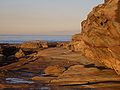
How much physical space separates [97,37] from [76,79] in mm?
4741

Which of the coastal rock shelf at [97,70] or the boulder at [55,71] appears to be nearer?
the coastal rock shelf at [97,70]

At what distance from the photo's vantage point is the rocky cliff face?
23.6 metres

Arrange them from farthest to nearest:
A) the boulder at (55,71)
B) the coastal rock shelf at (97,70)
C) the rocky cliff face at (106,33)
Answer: the boulder at (55,71) < the coastal rock shelf at (97,70) < the rocky cliff face at (106,33)

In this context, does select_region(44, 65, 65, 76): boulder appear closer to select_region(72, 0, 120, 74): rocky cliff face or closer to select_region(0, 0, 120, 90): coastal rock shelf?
select_region(0, 0, 120, 90): coastal rock shelf

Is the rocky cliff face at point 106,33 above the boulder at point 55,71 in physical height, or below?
above

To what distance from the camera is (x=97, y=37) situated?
27844 millimetres

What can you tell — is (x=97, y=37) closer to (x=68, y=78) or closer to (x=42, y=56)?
(x=68, y=78)

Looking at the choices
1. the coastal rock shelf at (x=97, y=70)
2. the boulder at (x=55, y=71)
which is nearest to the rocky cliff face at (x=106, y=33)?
the coastal rock shelf at (x=97, y=70)

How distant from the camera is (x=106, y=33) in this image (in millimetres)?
25703

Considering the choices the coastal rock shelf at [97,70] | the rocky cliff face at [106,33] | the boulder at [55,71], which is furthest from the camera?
the boulder at [55,71]

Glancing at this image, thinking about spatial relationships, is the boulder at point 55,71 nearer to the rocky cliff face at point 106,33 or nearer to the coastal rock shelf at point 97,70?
the coastal rock shelf at point 97,70

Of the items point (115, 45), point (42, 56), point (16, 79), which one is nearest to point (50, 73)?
point (16, 79)

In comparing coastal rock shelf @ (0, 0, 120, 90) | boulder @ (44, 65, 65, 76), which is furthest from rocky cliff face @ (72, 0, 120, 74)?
boulder @ (44, 65, 65, 76)

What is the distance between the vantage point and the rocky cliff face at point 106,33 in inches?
928
